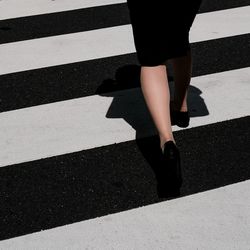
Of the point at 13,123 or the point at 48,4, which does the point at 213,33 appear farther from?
the point at 13,123

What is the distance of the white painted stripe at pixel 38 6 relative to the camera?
5.81 meters

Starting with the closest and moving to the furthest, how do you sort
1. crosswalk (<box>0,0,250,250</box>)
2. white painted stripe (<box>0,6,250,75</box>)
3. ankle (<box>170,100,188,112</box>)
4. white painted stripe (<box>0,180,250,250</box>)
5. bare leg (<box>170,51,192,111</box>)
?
white painted stripe (<box>0,180,250,250</box>), crosswalk (<box>0,0,250,250</box>), bare leg (<box>170,51,192,111</box>), ankle (<box>170,100,188,112</box>), white painted stripe (<box>0,6,250,75</box>)

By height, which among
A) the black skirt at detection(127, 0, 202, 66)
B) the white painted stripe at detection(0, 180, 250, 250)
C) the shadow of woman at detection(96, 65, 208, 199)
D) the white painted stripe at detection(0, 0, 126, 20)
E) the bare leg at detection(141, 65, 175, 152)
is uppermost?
the black skirt at detection(127, 0, 202, 66)

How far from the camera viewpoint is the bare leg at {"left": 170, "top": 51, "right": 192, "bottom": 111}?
11.7 feet

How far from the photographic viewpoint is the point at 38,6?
5965 millimetres

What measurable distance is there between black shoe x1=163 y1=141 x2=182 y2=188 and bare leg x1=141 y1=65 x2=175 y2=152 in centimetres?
6

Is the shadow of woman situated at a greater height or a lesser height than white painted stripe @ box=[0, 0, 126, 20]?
greater

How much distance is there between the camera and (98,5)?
5961mm

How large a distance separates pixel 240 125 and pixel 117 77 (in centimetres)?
108

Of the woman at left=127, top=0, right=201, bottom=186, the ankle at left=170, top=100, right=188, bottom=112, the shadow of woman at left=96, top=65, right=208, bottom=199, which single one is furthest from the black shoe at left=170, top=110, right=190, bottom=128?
the woman at left=127, top=0, right=201, bottom=186

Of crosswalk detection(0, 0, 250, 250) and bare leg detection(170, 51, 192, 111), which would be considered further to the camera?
bare leg detection(170, 51, 192, 111)

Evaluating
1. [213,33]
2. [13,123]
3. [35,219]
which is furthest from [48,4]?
[35,219]

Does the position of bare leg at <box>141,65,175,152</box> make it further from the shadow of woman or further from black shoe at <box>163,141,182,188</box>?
the shadow of woman

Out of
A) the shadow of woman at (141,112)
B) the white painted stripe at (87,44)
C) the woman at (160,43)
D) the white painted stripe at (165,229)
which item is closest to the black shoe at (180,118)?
the shadow of woman at (141,112)
